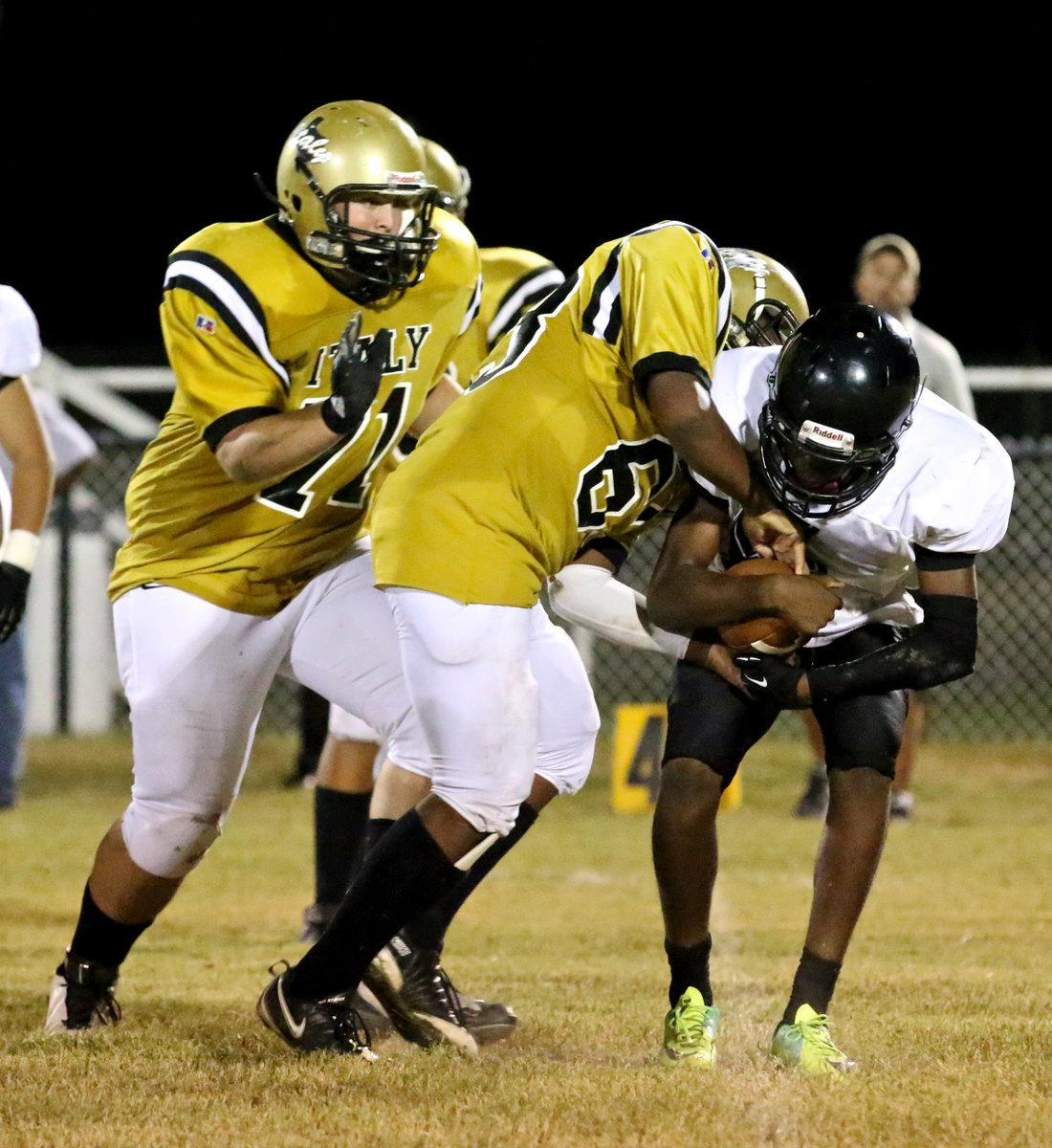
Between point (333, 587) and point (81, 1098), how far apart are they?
4.09 ft

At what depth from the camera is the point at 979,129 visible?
1911 cm

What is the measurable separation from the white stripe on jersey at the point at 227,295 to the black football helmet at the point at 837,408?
41.2 inches

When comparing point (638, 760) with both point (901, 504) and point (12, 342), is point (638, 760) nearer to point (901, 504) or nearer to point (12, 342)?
point (12, 342)

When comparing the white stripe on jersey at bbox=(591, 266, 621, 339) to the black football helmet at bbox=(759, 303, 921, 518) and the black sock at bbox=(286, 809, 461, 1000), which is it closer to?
the black football helmet at bbox=(759, 303, 921, 518)

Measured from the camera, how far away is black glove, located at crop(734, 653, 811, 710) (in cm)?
359

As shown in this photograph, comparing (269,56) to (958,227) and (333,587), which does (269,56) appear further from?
(333,587)

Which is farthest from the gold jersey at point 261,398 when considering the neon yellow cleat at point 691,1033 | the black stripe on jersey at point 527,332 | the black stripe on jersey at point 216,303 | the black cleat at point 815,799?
the black cleat at point 815,799

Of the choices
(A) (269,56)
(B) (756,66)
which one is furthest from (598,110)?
(A) (269,56)

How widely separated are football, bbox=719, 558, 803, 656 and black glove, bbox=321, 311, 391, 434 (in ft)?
2.57

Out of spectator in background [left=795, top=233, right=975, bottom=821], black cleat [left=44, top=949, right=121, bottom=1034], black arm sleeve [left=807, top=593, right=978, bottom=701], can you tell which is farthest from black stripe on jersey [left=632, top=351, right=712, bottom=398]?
spectator in background [left=795, top=233, right=975, bottom=821]

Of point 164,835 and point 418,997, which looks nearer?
point 418,997

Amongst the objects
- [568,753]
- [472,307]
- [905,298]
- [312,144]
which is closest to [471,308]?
[472,307]

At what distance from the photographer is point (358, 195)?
12.5ft

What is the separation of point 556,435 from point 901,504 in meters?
0.69
